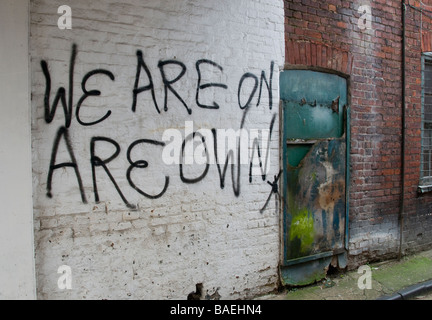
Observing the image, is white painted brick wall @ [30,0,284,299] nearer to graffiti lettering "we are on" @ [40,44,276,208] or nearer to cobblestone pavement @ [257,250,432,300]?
graffiti lettering "we are on" @ [40,44,276,208]

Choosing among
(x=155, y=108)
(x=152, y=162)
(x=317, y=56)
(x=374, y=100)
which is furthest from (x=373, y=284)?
(x=155, y=108)

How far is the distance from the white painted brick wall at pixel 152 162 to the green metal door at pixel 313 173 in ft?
0.74

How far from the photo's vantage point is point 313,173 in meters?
4.40

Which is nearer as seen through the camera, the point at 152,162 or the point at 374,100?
the point at 152,162

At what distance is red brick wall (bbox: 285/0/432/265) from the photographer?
4391 millimetres

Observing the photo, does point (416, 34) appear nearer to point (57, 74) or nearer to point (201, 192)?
point (201, 192)

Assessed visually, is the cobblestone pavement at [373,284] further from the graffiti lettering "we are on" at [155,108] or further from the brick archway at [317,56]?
the brick archway at [317,56]

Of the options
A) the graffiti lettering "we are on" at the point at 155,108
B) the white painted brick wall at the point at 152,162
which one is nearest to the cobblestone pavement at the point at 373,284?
the white painted brick wall at the point at 152,162

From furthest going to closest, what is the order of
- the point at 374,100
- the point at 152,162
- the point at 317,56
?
the point at 374,100
the point at 317,56
the point at 152,162

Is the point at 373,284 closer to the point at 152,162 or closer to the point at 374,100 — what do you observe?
the point at 374,100

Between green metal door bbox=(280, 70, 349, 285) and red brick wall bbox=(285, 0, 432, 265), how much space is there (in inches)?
7.8

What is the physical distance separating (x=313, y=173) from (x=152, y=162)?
2.11 meters

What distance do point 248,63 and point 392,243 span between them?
347 cm

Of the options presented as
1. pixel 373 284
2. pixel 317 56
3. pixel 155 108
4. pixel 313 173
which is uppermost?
pixel 317 56
